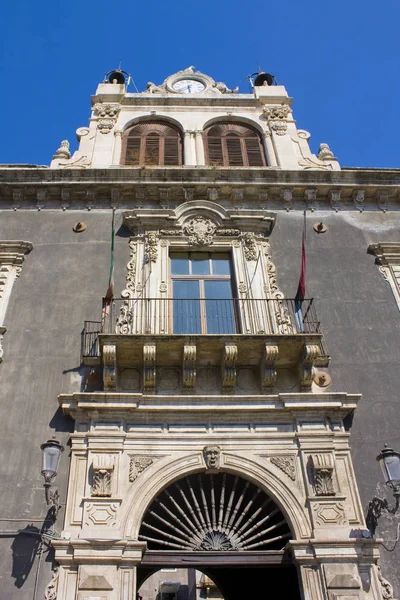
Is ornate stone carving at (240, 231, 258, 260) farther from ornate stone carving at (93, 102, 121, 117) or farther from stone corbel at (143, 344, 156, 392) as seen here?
ornate stone carving at (93, 102, 121, 117)

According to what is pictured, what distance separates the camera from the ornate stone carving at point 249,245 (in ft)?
39.3

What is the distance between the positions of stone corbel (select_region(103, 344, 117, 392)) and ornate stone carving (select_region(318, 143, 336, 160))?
8511 millimetres

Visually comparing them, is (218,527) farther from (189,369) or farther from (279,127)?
(279,127)

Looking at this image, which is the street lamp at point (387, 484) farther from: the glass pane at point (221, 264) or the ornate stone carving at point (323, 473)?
the glass pane at point (221, 264)

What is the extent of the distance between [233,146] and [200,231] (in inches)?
165

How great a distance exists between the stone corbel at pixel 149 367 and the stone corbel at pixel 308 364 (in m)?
2.54

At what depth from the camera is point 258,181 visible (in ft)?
43.6

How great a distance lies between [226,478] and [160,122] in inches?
425

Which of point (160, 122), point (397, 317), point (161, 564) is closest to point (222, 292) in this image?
point (397, 317)

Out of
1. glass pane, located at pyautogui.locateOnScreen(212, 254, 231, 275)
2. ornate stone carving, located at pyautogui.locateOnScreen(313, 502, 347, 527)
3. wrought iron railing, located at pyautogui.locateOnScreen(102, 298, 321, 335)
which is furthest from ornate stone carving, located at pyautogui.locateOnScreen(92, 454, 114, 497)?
glass pane, located at pyautogui.locateOnScreen(212, 254, 231, 275)

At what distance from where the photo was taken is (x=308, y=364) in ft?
31.9

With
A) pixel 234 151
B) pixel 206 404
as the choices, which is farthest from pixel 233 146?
pixel 206 404

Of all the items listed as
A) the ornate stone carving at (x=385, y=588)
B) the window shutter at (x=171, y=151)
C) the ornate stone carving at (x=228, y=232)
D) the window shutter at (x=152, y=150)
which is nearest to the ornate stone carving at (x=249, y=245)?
the ornate stone carving at (x=228, y=232)

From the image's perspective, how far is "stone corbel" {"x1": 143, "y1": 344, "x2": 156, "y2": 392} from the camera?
375 inches
